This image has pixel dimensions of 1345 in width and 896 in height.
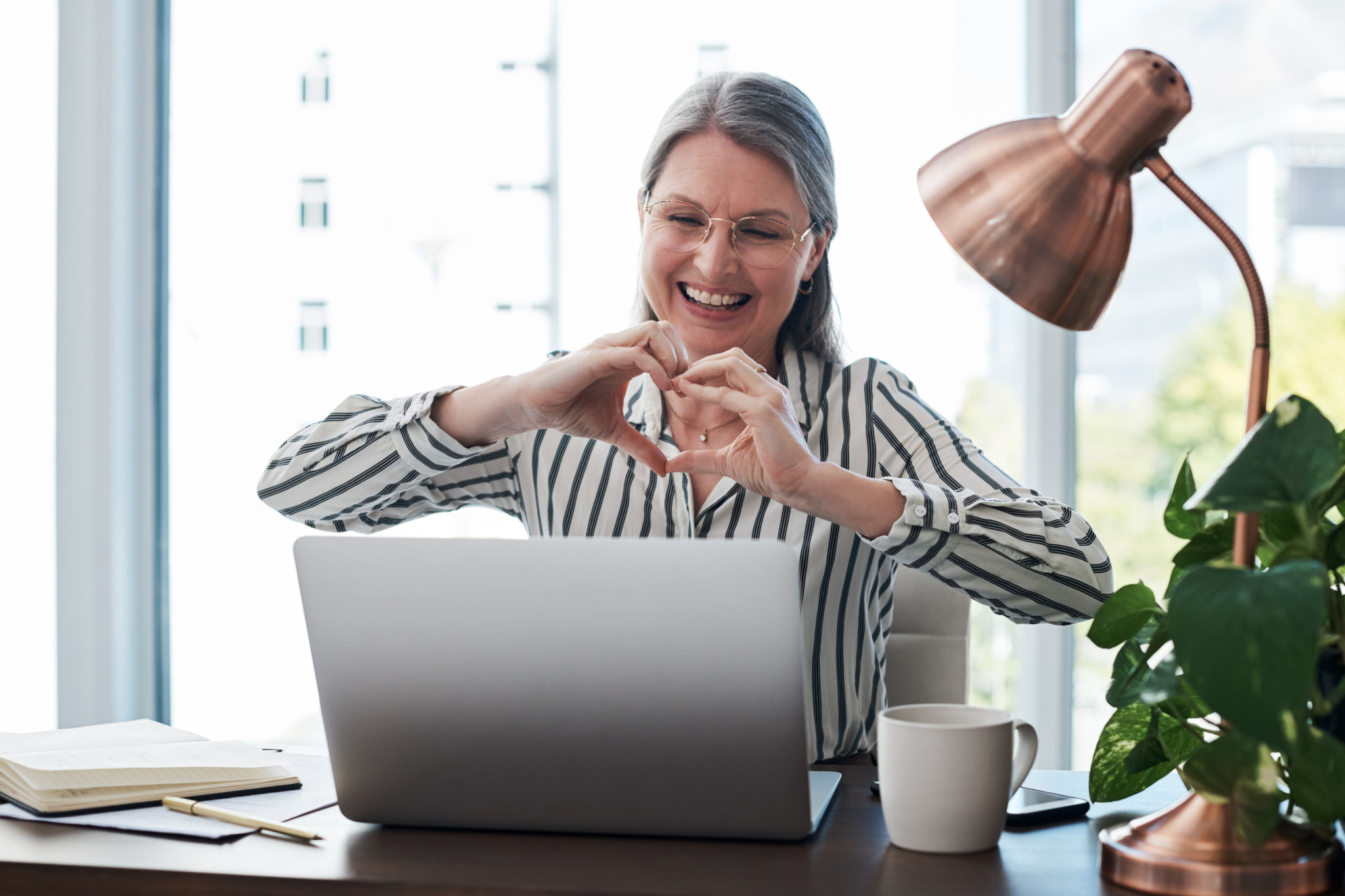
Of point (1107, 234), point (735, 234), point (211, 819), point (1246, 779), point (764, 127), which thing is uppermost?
point (764, 127)

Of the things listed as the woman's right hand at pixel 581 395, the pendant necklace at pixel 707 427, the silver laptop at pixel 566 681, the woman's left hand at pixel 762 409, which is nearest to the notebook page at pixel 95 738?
the silver laptop at pixel 566 681

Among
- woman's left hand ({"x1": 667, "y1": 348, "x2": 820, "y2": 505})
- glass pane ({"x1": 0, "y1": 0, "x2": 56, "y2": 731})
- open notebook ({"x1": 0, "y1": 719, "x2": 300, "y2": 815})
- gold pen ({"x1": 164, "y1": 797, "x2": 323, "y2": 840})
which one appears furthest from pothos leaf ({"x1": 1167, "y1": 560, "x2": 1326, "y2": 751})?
glass pane ({"x1": 0, "y1": 0, "x2": 56, "y2": 731})

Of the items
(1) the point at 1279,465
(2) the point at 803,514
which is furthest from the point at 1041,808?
(2) the point at 803,514

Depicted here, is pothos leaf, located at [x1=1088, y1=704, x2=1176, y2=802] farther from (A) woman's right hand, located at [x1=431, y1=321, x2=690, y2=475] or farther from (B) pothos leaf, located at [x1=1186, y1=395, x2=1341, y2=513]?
(A) woman's right hand, located at [x1=431, y1=321, x2=690, y2=475]

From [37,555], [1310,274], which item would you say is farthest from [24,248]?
[1310,274]

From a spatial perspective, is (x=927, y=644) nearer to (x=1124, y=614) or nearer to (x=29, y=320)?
(x=1124, y=614)

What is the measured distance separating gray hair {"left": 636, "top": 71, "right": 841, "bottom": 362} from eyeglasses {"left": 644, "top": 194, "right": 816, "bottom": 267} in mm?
74

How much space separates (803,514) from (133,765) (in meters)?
0.86

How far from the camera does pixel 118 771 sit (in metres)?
0.94

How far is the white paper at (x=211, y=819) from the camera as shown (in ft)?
2.76

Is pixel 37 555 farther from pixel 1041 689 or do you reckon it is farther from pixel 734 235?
pixel 1041 689

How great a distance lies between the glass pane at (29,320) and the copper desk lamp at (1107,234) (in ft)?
7.96

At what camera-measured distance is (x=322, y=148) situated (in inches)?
102

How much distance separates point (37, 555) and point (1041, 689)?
2324 millimetres
